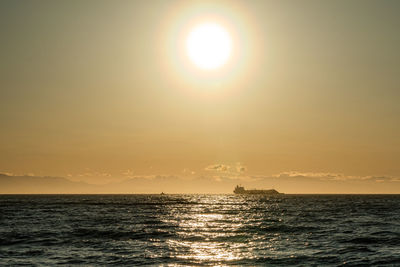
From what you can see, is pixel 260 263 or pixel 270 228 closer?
pixel 260 263

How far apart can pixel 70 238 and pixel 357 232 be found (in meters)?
35.1

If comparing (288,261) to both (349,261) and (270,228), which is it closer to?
(349,261)

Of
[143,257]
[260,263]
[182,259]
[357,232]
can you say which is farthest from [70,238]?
[357,232]

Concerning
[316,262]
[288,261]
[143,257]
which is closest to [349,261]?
[316,262]

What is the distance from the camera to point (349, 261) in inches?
1259

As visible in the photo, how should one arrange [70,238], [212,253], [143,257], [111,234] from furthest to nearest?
[111,234], [70,238], [212,253], [143,257]

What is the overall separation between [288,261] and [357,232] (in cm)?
2227

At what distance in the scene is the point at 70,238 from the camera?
45.2m

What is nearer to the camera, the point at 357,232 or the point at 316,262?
the point at 316,262

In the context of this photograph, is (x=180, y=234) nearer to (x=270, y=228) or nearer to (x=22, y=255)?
(x=270, y=228)

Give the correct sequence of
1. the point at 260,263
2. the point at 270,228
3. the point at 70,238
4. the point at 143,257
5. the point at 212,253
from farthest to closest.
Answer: the point at 270,228 → the point at 70,238 → the point at 212,253 → the point at 143,257 → the point at 260,263

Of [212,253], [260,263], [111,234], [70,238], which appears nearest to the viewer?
[260,263]

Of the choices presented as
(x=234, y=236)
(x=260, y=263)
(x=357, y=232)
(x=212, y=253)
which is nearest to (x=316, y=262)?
(x=260, y=263)

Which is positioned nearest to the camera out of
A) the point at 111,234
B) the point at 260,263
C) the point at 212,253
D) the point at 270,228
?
the point at 260,263
